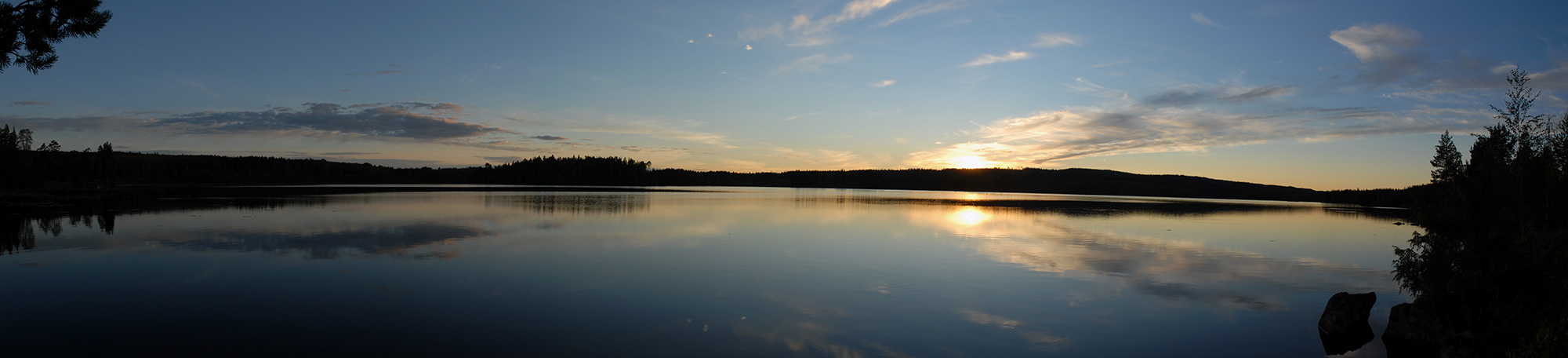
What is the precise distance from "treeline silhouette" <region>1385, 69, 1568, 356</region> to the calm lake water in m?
0.86

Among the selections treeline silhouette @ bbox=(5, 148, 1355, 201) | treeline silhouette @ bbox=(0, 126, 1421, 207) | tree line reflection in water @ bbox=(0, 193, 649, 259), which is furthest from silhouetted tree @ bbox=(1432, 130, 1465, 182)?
treeline silhouette @ bbox=(5, 148, 1355, 201)

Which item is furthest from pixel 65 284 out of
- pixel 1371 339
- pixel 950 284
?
pixel 1371 339

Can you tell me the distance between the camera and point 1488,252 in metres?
7.05

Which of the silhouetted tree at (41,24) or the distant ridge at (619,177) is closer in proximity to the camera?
the silhouetted tree at (41,24)

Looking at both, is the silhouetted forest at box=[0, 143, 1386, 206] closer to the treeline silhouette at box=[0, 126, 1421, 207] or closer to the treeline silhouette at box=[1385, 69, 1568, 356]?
the treeline silhouette at box=[0, 126, 1421, 207]

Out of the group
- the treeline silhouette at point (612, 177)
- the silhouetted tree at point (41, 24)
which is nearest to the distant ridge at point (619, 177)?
the treeline silhouette at point (612, 177)

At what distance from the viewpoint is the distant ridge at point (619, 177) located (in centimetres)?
9618

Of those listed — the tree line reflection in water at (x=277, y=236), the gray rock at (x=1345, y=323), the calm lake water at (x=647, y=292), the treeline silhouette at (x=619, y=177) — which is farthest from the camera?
the treeline silhouette at (x=619, y=177)

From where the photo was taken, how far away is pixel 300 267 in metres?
9.76

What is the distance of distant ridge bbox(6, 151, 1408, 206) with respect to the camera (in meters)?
96.2

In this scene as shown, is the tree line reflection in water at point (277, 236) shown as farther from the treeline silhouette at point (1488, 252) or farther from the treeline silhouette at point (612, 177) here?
the treeline silhouette at point (612, 177)

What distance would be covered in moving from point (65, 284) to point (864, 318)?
10019 millimetres

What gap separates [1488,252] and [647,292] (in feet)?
31.7

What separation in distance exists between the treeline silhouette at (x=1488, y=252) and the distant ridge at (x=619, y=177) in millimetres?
85536
